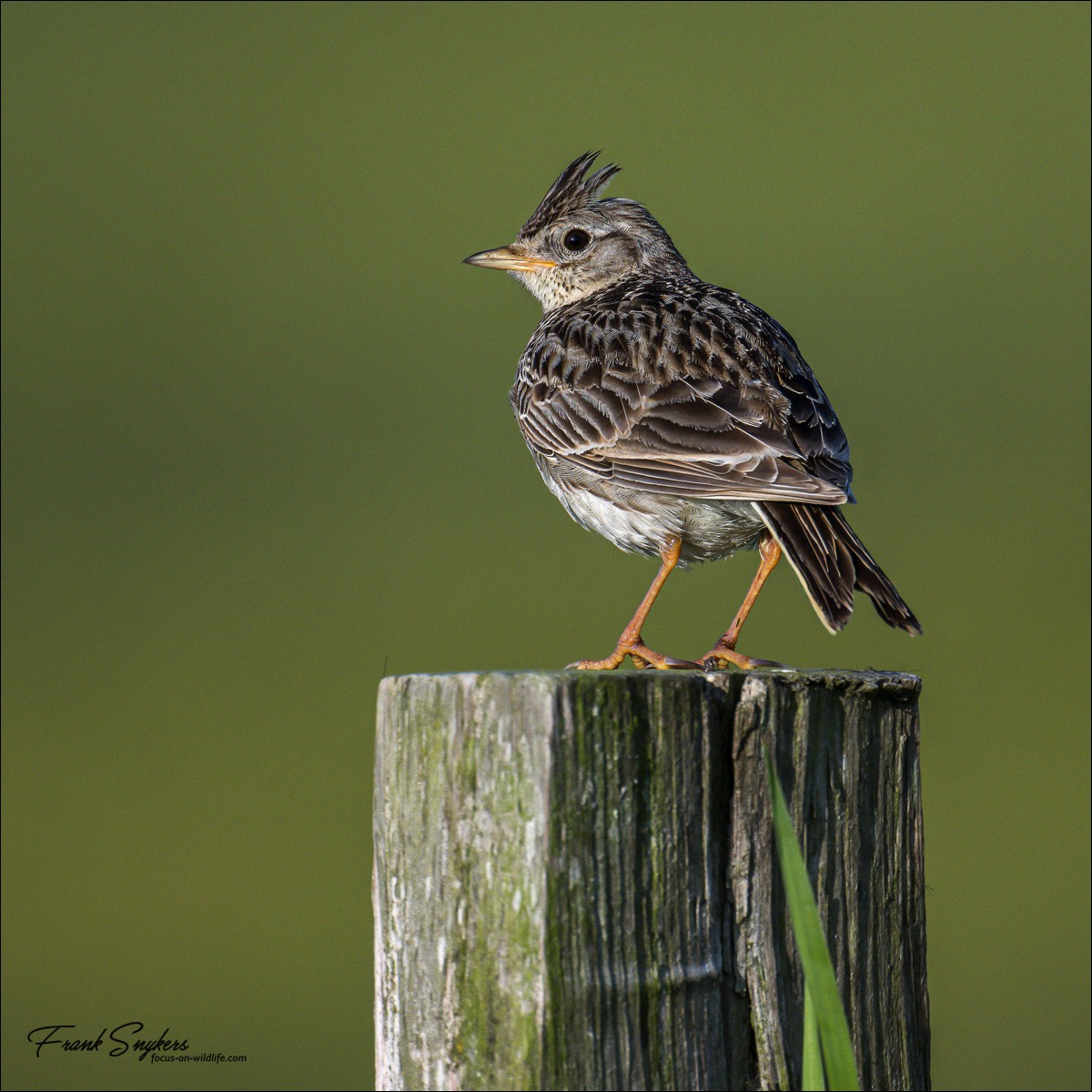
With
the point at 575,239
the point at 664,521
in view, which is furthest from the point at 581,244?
the point at 664,521

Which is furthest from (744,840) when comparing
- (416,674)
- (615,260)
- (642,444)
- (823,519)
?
(615,260)

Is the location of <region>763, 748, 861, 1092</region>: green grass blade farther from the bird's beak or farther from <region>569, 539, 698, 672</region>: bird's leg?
the bird's beak

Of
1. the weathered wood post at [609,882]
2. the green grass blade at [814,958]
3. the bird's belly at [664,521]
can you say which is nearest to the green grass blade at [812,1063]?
the green grass blade at [814,958]

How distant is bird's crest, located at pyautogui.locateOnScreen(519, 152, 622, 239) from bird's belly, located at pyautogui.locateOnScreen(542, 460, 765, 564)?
2001 mm

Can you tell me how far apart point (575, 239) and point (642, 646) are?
277 cm

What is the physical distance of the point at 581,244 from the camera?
21.6 ft

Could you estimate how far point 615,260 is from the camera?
21.5ft

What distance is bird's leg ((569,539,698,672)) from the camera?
13.1 feet

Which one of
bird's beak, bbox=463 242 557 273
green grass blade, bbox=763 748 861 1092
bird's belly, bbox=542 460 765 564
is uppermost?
bird's beak, bbox=463 242 557 273

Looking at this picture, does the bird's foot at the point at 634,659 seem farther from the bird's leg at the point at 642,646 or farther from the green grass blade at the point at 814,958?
the green grass blade at the point at 814,958

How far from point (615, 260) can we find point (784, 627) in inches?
204

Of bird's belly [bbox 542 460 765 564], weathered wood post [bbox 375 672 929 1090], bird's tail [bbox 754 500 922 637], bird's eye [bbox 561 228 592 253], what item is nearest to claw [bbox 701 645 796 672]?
bird's tail [bbox 754 500 922 637]

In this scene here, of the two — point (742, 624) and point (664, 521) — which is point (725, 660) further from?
point (664, 521)

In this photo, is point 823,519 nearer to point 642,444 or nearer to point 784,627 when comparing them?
point 642,444
